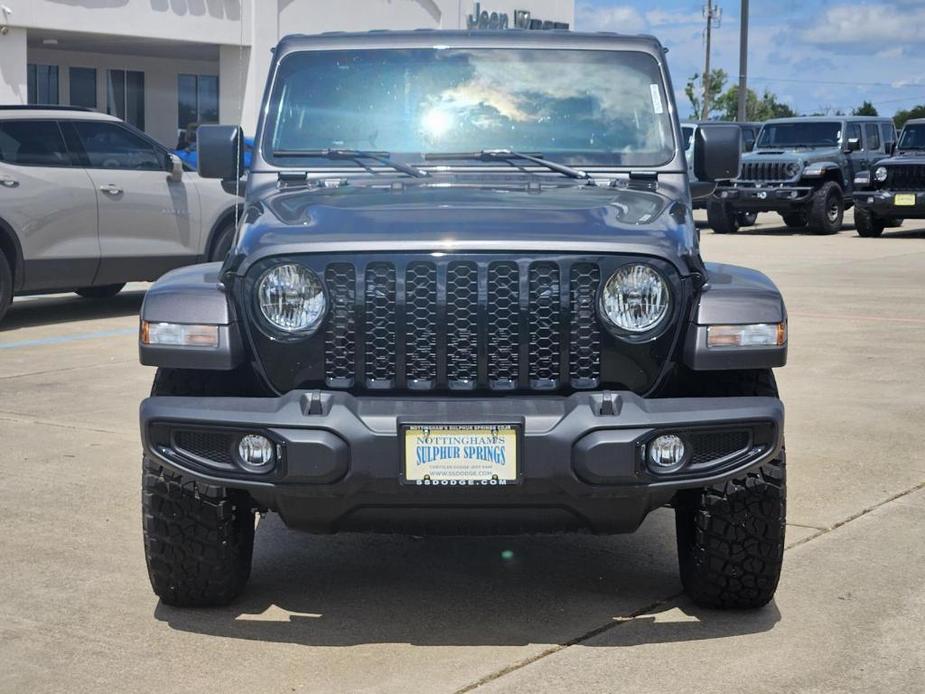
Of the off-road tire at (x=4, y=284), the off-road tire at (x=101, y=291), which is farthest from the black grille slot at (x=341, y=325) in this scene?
the off-road tire at (x=101, y=291)

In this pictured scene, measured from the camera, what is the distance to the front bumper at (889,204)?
23.0m

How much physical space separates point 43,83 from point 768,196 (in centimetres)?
1534

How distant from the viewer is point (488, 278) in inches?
172

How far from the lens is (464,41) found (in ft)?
19.2

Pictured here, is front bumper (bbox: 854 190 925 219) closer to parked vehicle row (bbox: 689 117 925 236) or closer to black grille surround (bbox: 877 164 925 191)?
parked vehicle row (bbox: 689 117 925 236)

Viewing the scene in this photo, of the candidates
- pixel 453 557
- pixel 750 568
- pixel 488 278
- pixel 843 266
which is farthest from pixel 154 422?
pixel 843 266

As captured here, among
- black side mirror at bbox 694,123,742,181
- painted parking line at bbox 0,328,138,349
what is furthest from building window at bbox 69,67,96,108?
black side mirror at bbox 694,123,742,181

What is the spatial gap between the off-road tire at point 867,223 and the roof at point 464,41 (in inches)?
730

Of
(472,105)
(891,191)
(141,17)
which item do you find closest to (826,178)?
(891,191)

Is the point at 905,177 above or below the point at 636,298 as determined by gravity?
above

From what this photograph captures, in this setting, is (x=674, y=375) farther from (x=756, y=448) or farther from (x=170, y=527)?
(x=170, y=527)

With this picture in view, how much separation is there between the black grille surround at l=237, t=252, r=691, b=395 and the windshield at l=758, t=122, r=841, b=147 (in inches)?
847

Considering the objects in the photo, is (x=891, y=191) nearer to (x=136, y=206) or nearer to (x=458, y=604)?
(x=136, y=206)

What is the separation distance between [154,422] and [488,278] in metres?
1.06
